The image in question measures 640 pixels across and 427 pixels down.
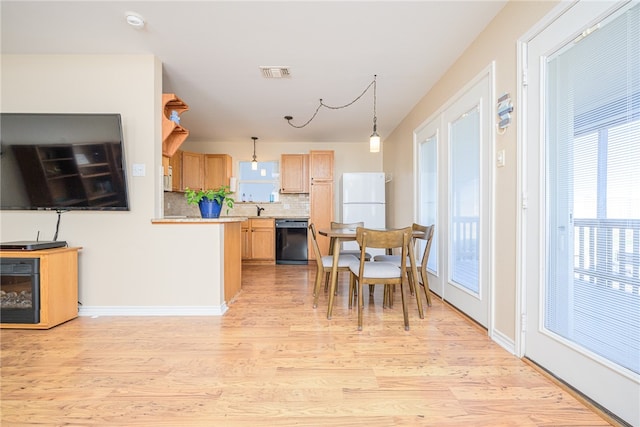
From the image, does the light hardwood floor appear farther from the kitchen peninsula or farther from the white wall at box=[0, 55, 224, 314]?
the kitchen peninsula

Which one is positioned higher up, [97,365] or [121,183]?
[121,183]

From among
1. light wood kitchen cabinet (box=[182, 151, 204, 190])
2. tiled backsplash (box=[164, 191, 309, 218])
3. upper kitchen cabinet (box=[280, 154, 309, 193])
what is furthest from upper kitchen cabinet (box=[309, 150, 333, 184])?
light wood kitchen cabinet (box=[182, 151, 204, 190])

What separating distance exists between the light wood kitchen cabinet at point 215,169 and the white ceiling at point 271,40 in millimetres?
2083

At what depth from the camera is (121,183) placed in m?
2.58

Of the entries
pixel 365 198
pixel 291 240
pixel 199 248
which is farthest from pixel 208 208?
pixel 365 198

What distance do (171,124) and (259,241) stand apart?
2.93 m

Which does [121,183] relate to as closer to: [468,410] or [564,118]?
[468,410]

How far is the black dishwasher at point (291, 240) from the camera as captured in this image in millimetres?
5461

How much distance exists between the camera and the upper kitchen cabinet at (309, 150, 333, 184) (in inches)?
218

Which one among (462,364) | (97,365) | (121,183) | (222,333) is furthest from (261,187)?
(462,364)

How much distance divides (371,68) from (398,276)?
81.4 inches

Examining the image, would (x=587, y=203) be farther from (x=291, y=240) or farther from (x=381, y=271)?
(x=291, y=240)

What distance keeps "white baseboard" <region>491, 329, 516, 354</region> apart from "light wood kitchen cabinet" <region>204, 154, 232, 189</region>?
16.8 ft

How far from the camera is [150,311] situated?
2.67m
